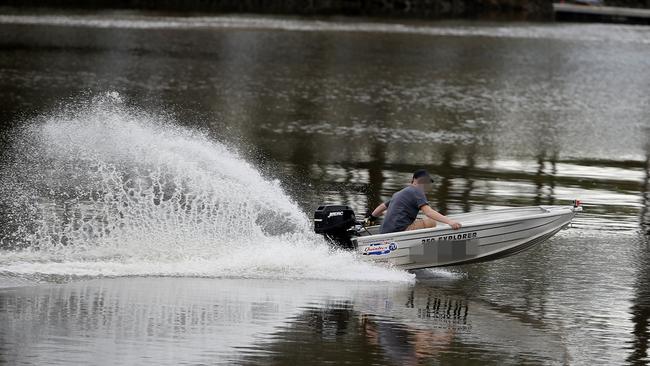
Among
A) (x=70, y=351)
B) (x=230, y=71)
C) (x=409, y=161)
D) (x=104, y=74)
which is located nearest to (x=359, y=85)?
(x=230, y=71)

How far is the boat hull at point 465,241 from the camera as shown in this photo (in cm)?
1612

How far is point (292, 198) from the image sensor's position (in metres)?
21.7

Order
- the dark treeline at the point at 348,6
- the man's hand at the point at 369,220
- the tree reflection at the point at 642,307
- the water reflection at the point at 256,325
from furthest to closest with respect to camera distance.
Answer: the dark treeline at the point at 348,6
the man's hand at the point at 369,220
the tree reflection at the point at 642,307
the water reflection at the point at 256,325

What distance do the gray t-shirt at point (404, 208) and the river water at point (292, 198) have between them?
2.24 feet

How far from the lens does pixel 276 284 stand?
15.3 meters

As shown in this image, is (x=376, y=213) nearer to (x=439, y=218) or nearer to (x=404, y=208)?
(x=404, y=208)

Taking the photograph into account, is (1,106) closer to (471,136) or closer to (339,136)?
(339,136)

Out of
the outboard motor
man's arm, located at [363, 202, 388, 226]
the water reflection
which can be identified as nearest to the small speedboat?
the outboard motor

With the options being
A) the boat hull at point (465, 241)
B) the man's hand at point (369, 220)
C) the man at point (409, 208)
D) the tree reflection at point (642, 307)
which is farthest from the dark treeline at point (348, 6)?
the boat hull at point (465, 241)

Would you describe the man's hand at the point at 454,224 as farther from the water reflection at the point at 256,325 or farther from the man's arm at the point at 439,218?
the water reflection at the point at 256,325

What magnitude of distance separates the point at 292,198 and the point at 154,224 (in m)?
4.81

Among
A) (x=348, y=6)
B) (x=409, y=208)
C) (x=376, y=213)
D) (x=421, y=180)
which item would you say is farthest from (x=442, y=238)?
(x=348, y=6)

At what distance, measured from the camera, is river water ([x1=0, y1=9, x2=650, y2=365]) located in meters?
13.3

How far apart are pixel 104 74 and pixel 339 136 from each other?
43.7 ft
